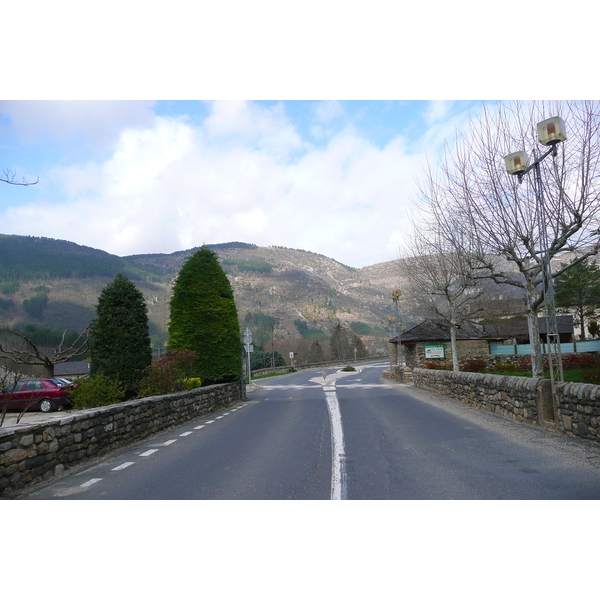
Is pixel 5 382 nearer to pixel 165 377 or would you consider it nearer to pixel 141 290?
pixel 165 377

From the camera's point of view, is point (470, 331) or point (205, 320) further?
point (470, 331)

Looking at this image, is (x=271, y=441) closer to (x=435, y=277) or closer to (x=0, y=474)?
(x=0, y=474)

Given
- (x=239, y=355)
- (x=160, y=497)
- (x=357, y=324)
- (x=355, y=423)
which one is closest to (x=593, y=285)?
(x=239, y=355)

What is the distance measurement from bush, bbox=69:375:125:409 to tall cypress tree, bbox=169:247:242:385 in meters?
7.77

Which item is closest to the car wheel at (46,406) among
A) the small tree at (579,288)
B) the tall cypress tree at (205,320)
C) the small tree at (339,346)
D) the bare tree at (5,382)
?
the tall cypress tree at (205,320)

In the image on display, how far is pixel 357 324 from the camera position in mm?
165000

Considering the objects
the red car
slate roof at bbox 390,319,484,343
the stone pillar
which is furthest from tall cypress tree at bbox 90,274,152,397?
the stone pillar

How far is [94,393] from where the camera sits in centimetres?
1105

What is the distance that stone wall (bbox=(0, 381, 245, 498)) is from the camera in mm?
6094

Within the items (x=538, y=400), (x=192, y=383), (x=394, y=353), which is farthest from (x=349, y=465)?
(x=394, y=353)

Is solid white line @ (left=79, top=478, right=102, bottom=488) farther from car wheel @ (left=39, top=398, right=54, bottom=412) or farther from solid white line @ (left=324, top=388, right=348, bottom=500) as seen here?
car wheel @ (left=39, top=398, right=54, bottom=412)

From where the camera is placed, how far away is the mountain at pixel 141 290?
288ft

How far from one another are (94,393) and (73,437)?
11.8 ft

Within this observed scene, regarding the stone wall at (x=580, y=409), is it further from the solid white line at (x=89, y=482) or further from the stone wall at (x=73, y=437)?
the stone wall at (x=73, y=437)
